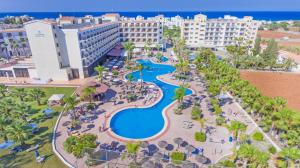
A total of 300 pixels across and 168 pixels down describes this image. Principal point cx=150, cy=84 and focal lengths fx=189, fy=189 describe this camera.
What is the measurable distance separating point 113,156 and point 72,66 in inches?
1457

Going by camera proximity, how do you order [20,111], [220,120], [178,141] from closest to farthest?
1. [178,141]
2. [20,111]
3. [220,120]

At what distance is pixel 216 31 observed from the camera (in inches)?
3593

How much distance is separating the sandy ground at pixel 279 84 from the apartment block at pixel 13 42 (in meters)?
81.6

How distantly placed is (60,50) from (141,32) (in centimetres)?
4486

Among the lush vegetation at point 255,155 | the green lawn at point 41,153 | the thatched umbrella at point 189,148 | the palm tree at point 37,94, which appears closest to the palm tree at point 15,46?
the palm tree at point 37,94

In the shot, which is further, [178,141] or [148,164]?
[178,141]

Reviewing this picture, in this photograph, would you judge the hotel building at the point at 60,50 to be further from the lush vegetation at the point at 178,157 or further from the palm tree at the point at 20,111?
the lush vegetation at the point at 178,157

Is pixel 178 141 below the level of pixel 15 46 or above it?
below

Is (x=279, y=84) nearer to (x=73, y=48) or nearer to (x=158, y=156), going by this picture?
(x=158, y=156)

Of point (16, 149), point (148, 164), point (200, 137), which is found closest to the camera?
point (148, 164)

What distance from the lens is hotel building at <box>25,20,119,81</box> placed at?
49312 mm

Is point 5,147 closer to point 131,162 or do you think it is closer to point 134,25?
point 131,162

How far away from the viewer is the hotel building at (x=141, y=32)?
287 ft

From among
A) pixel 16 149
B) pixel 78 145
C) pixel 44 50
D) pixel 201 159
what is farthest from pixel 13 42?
pixel 201 159
